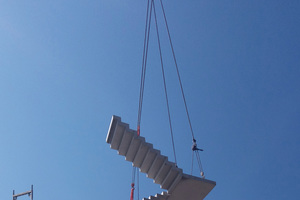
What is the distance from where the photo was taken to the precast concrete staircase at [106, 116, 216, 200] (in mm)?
19766

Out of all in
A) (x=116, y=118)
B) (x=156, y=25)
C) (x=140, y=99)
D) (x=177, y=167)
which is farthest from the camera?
(x=156, y=25)

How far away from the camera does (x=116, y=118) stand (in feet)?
64.0

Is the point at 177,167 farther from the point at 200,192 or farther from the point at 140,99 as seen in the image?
the point at 140,99

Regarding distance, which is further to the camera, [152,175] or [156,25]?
[156,25]

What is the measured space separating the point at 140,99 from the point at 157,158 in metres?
3.85

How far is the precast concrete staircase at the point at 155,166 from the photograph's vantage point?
19766 millimetres

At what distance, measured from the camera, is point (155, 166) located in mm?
20672

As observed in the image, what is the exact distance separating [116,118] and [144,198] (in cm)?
386

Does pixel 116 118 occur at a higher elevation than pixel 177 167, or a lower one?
higher

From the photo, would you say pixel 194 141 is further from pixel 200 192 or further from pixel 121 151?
pixel 121 151

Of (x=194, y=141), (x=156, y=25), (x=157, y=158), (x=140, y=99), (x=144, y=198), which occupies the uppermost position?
(x=156, y=25)

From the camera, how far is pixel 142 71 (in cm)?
2364

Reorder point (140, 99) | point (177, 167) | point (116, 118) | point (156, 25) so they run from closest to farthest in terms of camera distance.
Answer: point (116, 118) < point (177, 167) < point (140, 99) < point (156, 25)

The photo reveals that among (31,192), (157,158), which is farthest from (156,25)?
(31,192)
